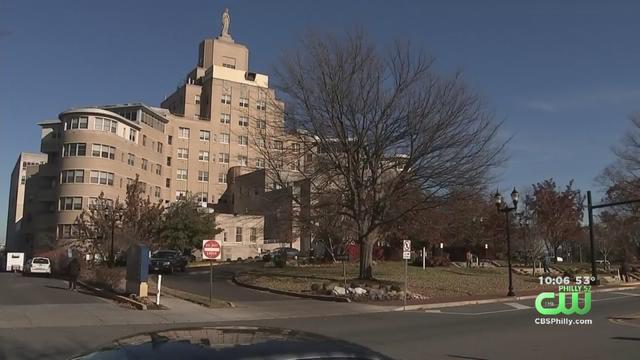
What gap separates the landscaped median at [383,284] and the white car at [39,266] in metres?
22.7

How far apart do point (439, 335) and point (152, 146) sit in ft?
242

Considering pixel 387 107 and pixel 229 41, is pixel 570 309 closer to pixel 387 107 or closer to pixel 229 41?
pixel 387 107

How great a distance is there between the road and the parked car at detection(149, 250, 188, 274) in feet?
70.2

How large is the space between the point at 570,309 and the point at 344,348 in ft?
70.8

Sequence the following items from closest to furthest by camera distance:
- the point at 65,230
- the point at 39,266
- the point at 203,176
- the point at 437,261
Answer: the point at 437,261 → the point at 39,266 → the point at 65,230 → the point at 203,176

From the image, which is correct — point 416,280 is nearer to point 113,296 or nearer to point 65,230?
point 113,296

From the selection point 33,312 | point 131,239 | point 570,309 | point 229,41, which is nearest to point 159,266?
point 131,239

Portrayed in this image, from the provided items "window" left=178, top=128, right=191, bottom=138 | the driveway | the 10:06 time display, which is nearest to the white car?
the driveway

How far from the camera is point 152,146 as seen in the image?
83.8 m

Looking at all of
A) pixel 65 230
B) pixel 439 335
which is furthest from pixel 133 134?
pixel 439 335

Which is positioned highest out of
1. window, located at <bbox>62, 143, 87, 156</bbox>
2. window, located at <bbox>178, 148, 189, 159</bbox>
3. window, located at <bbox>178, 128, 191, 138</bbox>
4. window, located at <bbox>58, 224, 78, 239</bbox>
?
window, located at <bbox>178, 128, 191, 138</bbox>

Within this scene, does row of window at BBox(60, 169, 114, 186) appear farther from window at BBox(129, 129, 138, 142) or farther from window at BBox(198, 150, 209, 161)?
window at BBox(198, 150, 209, 161)

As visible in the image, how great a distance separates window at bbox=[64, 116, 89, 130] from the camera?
71188 mm

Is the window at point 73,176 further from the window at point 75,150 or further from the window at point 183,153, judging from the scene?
the window at point 183,153
